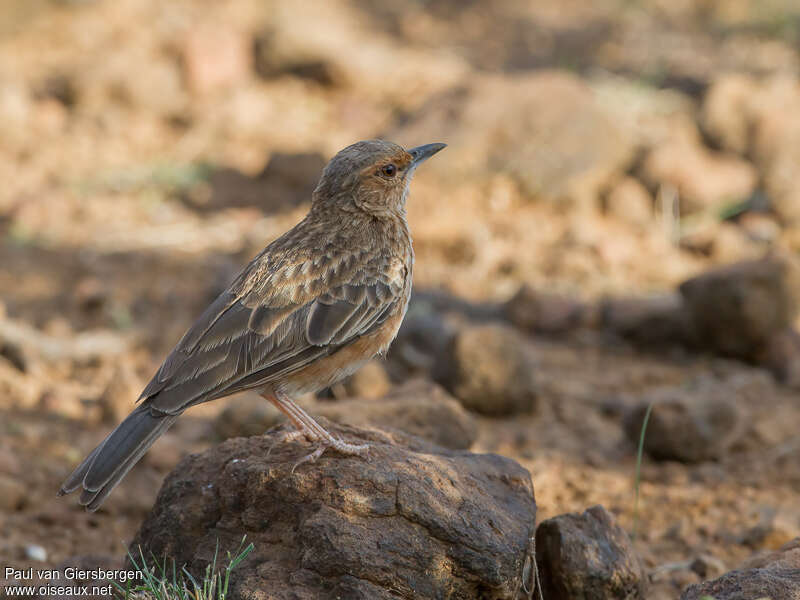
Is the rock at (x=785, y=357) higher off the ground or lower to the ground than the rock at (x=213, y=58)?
lower

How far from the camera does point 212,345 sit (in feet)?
14.8

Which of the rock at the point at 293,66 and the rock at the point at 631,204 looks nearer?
the rock at the point at 631,204

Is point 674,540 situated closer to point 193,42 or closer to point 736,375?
point 736,375

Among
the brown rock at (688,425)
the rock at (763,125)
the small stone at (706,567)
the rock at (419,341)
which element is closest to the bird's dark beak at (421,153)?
the brown rock at (688,425)

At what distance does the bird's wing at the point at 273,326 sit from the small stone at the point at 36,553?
3.96 ft

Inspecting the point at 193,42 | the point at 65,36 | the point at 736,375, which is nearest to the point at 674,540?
the point at 736,375

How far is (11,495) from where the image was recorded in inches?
218

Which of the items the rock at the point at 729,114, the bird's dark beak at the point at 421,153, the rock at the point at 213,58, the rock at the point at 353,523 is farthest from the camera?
the rock at the point at 213,58

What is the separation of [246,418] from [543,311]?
10.5 ft

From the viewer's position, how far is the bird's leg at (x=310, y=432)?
13.8 ft

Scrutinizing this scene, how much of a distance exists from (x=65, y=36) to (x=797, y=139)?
10.2 metres

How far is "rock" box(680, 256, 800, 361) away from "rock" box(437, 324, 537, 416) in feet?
5.67

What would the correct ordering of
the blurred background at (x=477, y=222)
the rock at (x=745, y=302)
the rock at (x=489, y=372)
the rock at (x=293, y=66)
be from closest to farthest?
the blurred background at (x=477, y=222), the rock at (x=489, y=372), the rock at (x=745, y=302), the rock at (x=293, y=66)

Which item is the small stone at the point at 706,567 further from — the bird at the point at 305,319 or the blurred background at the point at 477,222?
the bird at the point at 305,319
